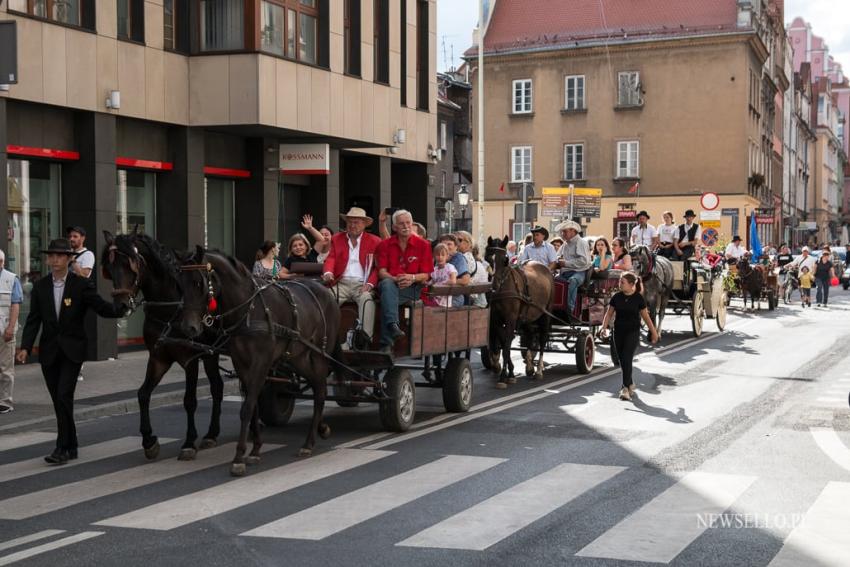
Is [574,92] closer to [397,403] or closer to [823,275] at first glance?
[823,275]

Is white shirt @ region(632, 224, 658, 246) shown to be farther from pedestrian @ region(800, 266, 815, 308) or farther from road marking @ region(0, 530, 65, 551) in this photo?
road marking @ region(0, 530, 65, 551)

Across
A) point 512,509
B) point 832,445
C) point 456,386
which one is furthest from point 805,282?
point 512,509

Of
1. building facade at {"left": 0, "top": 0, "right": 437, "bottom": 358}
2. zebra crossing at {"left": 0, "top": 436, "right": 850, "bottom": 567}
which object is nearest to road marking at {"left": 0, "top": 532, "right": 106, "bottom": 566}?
zebra crossing at {"left": 0, "top": 436, "right": 850, "bottom": 567}

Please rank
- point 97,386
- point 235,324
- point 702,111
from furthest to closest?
1. point 702,111
2. point 97,386
3. point 235,324

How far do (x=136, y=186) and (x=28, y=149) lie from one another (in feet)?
9.17

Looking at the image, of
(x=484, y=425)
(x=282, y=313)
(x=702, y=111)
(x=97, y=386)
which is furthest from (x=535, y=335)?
(x=702, y=111)

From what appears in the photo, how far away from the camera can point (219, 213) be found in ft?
72.9

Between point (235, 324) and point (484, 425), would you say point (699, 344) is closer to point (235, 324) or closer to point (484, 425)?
point (484, 425)

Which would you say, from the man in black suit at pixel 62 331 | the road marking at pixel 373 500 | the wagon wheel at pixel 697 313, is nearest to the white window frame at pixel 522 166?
the wagon wheel at pixel 697 313

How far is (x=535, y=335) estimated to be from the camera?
16594mm

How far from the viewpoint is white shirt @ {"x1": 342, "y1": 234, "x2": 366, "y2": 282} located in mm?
11469

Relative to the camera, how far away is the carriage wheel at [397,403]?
36.4 feet

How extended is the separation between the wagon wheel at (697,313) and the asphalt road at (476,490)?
930 cm

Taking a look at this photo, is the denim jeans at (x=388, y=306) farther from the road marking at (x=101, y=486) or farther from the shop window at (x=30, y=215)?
the shop window at (x=30, y=215)
